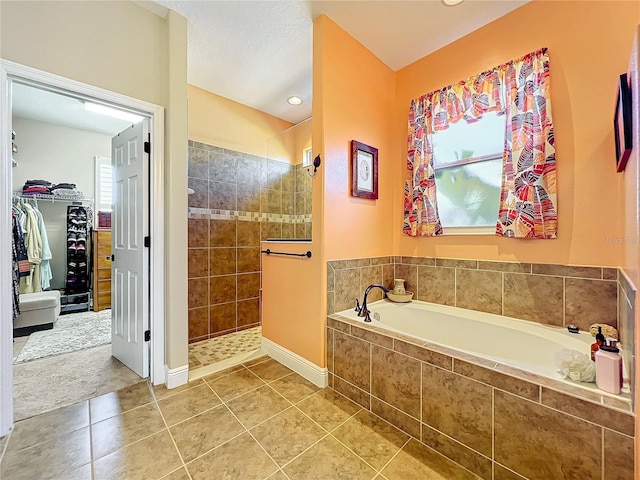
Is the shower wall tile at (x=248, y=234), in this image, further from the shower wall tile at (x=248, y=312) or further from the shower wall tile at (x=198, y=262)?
the shower wall tile at (x=248, y=312)

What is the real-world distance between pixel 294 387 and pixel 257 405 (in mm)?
319

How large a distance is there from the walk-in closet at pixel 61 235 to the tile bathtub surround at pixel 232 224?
898mm

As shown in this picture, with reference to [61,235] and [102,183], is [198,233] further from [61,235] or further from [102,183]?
[61,235]

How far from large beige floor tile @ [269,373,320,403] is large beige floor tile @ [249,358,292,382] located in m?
0.06

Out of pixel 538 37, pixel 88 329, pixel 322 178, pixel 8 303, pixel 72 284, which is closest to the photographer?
pixel 8 303

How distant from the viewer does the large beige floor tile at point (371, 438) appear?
1.35 metres

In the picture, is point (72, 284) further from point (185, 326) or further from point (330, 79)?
point (330, 79)

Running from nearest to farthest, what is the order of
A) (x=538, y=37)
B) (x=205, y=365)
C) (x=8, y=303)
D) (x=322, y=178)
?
(x=8, y=303) < (x=538, y=37) < (x=322, y=178) < (x=205, y=365)

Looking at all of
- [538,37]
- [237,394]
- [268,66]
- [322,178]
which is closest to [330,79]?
[322,178]

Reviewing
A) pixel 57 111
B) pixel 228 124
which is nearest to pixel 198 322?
pixel 228 124

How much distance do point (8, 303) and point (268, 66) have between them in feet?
8.76

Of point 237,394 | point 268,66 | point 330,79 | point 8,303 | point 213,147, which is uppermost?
point 268,66

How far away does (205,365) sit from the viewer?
91.4 inches

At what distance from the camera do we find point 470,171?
2.24 meters
